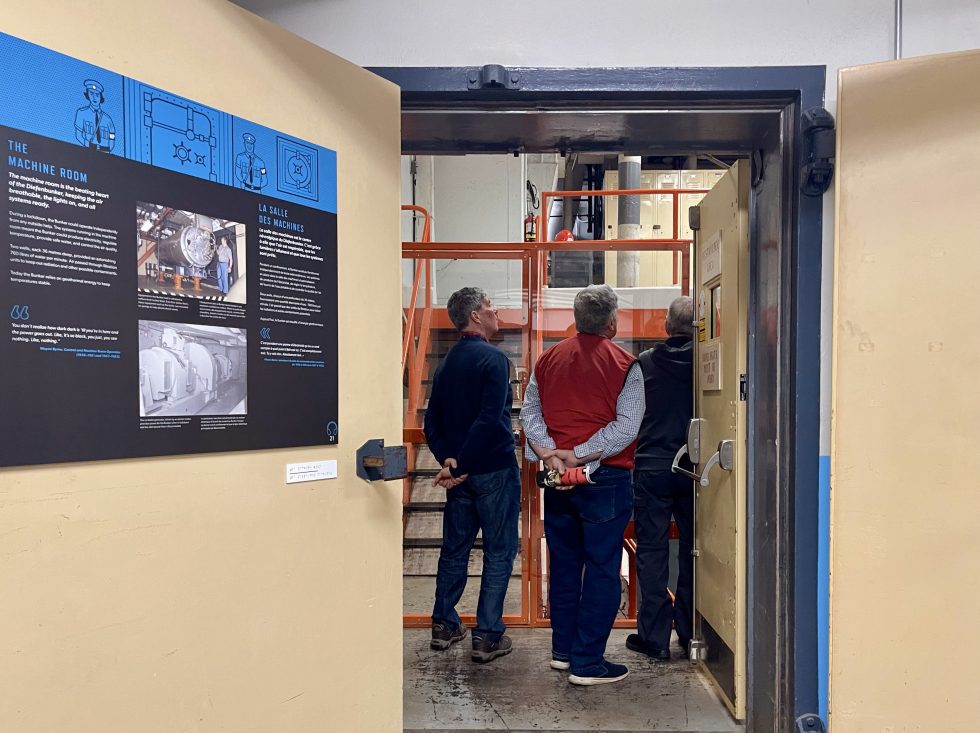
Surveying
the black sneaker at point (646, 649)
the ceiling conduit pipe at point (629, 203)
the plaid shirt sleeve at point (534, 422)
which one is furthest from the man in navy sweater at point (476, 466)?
the ceiling conduit pipe at point (629, 203)

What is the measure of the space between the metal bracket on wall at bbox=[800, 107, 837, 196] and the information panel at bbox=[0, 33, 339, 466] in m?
1.28

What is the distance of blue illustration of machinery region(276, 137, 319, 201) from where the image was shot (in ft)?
5.61

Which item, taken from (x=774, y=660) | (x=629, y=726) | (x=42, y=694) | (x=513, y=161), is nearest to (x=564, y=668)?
(x=629, y=726)

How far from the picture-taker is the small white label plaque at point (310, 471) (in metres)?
1.71

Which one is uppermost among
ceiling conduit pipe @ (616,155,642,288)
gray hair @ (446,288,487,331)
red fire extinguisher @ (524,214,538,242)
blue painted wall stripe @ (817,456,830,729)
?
ceiling conduit pipe @ (616,155,642,288)

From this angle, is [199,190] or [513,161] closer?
[199,190]

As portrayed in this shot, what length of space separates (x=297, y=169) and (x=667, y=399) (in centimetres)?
225

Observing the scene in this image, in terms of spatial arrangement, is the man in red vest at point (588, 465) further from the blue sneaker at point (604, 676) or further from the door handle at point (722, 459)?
the door handle at point (722, 459)

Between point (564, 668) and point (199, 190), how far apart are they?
2723 mm

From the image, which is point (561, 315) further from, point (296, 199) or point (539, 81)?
point (296, 199)

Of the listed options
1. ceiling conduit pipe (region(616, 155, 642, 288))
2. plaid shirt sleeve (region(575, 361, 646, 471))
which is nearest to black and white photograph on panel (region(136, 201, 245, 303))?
plaid shirt sleeve (region(575, 361, 646, 471))

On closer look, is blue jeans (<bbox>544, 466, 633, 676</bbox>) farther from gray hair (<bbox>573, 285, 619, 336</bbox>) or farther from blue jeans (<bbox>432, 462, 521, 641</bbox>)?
gray hair (<bbox>573, 285, 619, 336</bbox>)

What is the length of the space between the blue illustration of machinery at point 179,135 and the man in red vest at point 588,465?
1973mm

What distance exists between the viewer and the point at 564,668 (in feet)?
11.1
